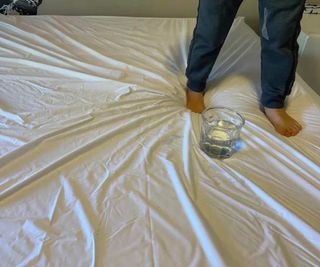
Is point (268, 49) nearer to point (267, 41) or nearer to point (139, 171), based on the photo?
point (267, 41)

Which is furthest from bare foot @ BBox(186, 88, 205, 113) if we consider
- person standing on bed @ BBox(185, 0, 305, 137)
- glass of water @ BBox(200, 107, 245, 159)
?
glass of water @ BBox(200, 107, 245, 159)

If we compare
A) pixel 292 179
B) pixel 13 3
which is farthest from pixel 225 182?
pixel 13 3

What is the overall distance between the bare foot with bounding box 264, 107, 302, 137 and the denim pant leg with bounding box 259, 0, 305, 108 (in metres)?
0.02

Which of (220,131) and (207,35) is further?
(207,35)

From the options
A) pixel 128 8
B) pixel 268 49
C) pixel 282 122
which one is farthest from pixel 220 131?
pixel 128 8

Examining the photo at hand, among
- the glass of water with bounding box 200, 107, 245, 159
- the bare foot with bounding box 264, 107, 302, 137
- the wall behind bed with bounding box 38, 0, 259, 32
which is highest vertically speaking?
the wall behind bed with bounding box 38, 0, 259, 32

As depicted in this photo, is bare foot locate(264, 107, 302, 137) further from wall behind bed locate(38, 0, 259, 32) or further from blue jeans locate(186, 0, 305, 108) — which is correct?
wall behind bed locate(38, 0, 259, 32)

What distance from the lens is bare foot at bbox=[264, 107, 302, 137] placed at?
0.94m

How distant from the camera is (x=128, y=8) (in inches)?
67.7

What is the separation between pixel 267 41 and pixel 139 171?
584mm

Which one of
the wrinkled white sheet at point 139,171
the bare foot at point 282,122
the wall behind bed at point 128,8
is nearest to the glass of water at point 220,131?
the wrinkled white sheet at point 139,171

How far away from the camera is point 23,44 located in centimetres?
125

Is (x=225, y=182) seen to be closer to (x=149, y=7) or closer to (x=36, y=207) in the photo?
(x=36, y=207)

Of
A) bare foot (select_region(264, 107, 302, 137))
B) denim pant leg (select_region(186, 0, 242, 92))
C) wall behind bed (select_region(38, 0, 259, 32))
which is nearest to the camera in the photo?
bare foot (select_region(264, 107, 302, 137))
